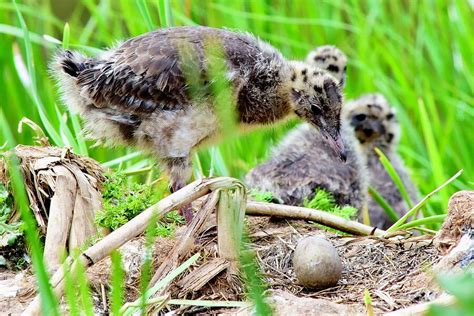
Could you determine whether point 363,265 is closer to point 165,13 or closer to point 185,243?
point 185,243

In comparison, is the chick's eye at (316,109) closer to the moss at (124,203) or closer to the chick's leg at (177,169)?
the chick's leg at (177,169)

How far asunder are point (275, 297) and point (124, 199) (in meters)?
0.86

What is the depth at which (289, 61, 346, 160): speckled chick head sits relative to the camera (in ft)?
14.4

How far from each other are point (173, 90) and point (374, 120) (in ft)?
9.91

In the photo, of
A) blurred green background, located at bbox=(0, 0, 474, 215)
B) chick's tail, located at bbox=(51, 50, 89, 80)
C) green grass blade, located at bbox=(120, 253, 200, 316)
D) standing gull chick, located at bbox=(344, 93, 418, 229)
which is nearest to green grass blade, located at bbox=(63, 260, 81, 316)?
green grass blade, located at bbox=(120, 253, 200, 316)

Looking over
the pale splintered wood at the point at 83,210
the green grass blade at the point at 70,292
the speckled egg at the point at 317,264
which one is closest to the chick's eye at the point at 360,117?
the pale splintered wood at the point at 83,210

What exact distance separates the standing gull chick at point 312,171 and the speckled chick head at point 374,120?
2.10 feet

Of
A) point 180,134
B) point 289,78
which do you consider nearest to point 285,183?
point 289,78

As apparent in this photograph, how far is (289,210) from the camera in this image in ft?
12.2

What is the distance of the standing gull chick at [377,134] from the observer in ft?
21.4

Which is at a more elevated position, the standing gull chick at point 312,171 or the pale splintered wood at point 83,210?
the pale splintered wood at point 83,210

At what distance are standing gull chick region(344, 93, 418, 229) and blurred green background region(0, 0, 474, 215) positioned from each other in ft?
0.37

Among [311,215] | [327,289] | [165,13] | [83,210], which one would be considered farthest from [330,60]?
[327,289]

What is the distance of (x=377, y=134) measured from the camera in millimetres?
6801
